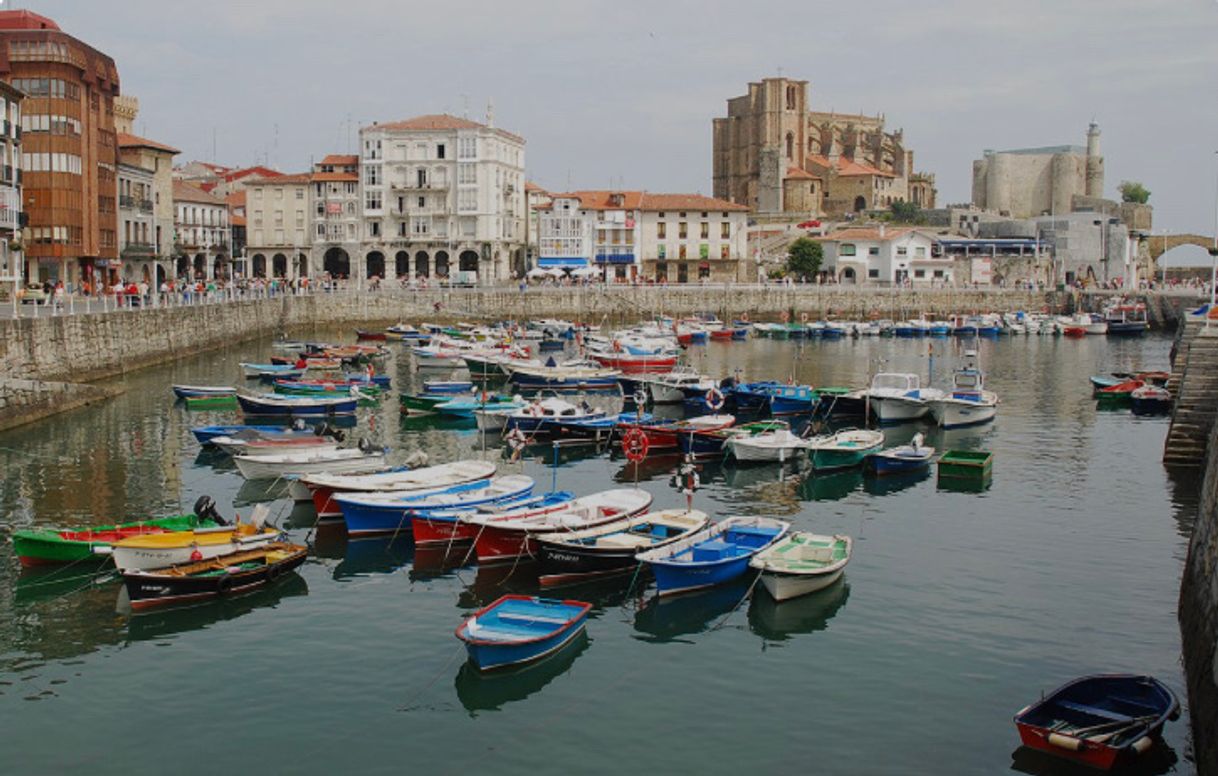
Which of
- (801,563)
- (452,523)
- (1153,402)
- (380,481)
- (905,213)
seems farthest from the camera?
(905,213)

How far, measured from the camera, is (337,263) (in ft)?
400

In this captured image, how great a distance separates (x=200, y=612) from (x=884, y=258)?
112436 mm

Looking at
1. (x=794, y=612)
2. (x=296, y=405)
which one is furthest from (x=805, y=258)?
(x=794, y=612)

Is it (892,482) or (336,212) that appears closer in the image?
(892,482)

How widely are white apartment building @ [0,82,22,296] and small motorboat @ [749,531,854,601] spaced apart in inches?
1902

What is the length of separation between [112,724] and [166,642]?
379cm

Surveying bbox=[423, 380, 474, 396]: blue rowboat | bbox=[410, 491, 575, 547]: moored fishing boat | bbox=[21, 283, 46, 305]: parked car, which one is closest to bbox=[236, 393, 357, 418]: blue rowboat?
bbox=[423, 380, 474, 396]: blue rowboat

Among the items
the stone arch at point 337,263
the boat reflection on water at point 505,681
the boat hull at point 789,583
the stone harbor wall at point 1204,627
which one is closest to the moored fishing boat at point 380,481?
the boat hull at point 789,583

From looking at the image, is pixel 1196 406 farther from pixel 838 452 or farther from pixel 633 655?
pixel 633 655

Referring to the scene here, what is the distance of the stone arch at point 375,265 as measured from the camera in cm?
12050

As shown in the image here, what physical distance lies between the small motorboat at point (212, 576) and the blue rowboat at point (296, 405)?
2351cm

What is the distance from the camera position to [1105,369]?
75.7 meters

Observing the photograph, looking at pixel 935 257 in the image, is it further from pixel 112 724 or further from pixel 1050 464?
pixel 112 724

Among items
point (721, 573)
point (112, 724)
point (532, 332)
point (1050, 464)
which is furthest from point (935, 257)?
point (112, 724)
